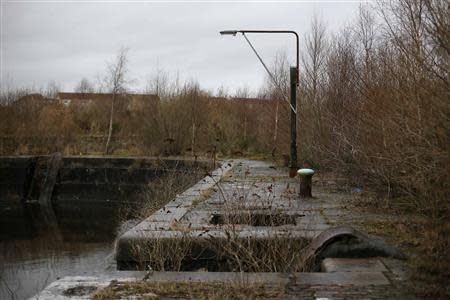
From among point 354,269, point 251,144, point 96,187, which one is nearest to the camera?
point 354,269

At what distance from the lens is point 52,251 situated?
46.2ft

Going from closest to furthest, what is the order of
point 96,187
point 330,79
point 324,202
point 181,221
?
point 181,221 → point 324,202 → point 330,79 → point 96,187

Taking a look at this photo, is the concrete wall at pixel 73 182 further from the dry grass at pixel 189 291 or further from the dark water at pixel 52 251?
the dry grass at pixel 189 291

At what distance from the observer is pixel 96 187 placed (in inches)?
1042

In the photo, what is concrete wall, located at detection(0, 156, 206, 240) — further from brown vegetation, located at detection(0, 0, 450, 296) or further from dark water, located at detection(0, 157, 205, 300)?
brown vegetation, located at detection(0, 0, 450, 296)

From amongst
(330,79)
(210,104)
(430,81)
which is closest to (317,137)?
(330,79)

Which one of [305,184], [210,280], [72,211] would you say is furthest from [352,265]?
[72,211]

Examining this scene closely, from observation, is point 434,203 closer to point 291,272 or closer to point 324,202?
point 291,272

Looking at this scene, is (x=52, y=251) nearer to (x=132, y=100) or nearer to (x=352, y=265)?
(x=352, y=265)

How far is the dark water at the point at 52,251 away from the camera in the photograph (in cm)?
1028

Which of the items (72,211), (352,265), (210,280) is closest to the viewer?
(210,280)

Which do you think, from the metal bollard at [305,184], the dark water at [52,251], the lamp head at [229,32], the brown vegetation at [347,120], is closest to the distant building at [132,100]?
the brown vegetation at [347,120]

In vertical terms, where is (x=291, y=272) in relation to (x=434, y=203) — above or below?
below

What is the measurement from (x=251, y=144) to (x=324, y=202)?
19533mm
